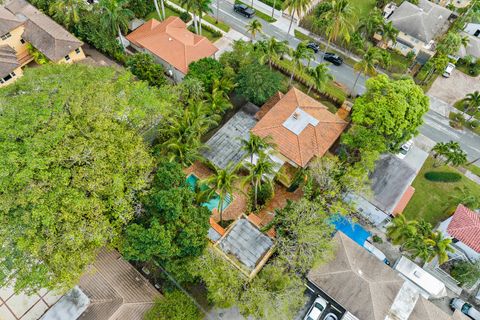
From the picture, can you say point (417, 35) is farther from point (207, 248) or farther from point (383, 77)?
point (207, 248)

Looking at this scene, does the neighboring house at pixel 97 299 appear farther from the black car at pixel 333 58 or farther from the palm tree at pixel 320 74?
the black car at pixel 333 58

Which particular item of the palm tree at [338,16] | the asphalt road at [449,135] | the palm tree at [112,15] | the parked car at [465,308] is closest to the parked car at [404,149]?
the asphalt road at [449,135]

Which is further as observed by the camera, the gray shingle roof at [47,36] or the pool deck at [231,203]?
Answer: the gray shingle roof at [47,36]

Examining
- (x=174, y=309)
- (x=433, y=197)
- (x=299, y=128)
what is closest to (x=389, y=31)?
(x=299, y=128)

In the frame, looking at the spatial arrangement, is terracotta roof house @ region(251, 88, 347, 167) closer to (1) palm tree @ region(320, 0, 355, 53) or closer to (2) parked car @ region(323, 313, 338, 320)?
(1) palm tree @ region(320, 0, 355, 53)

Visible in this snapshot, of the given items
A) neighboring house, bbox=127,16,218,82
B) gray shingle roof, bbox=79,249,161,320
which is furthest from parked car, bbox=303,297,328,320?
neighboring house, bbox=127,16,218,82

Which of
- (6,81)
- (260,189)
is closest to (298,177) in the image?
(260,189)
